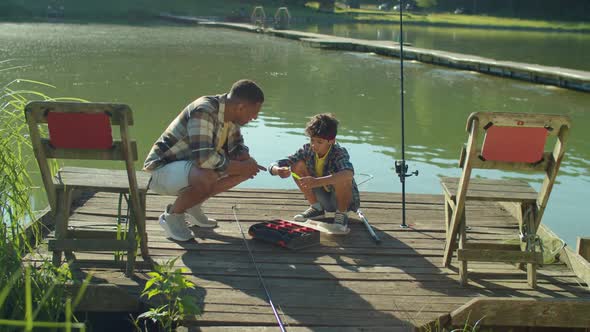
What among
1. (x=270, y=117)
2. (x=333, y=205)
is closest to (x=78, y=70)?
(x=270, y=117)

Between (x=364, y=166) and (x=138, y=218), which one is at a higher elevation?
(x=138, y=218)

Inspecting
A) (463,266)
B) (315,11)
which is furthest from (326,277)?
(315,11)

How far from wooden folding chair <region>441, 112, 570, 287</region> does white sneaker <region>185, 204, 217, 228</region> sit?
153 cm

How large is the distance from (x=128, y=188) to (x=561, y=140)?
220cm

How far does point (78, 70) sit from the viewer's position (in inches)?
622

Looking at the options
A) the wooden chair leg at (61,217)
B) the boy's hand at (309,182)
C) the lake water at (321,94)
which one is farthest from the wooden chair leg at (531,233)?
the lake water at (321,94)

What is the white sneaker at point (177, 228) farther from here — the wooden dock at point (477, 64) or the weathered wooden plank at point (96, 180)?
the wooden dock at point (477, 64)

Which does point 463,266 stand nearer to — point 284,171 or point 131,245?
point 284,171

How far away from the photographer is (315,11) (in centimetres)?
5225

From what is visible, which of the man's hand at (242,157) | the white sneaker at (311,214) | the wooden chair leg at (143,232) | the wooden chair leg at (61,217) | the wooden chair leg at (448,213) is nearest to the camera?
the wooden chair leg at (61,217)

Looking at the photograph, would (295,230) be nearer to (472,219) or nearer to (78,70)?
(472,219)

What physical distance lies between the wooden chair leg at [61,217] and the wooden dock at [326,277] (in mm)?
161

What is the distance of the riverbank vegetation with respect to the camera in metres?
36.8

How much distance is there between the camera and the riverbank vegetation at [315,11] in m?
36.8
